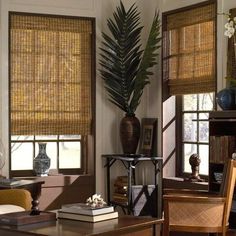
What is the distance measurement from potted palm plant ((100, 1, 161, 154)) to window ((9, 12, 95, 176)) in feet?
0.95

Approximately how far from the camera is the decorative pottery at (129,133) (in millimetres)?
6906

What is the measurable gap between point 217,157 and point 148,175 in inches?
70.0

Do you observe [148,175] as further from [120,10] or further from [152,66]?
[120,10]

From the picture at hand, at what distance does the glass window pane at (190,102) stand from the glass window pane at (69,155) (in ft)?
4.46

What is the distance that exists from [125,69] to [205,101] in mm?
984

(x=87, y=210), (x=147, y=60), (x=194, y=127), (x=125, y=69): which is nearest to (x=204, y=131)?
(x=194, y=127)

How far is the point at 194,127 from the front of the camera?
6.80m

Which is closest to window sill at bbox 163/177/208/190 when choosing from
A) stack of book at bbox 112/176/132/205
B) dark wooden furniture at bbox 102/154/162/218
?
dark wooden furniture at bbox 102/154/162/218

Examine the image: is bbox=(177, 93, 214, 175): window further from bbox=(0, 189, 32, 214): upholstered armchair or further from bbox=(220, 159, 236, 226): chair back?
bbox=(0, 189, 32, 214): upholstered armchair

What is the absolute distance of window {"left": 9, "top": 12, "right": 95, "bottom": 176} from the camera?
6738 mm

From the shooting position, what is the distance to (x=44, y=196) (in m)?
6.79

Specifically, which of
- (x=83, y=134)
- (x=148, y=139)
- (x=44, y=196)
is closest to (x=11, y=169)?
(x=44, y=196)

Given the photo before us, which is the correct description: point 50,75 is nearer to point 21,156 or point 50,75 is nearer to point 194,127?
point 21,156

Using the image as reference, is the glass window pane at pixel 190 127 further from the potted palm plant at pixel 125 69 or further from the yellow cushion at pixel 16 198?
the yellow cushion at pixel 16 198
